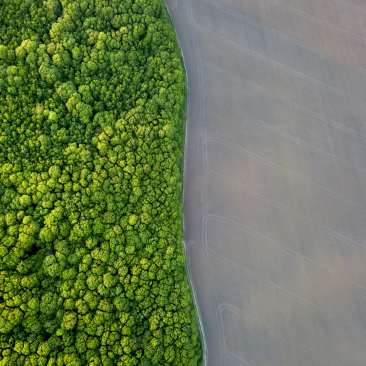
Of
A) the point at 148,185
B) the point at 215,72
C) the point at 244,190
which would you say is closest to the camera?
the point at 148,185

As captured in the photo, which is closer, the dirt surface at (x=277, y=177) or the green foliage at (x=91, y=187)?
the green foliage at (x=91, y=187)

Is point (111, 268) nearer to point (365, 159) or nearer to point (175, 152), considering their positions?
point (175, 152)

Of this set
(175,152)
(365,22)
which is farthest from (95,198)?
(365,22)

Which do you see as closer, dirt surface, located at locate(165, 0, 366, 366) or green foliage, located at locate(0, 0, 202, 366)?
green foliage, located at locate(0, 0, 202, 366)

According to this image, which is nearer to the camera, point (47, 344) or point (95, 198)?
point (47, 344)

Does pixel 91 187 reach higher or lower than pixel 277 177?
lower
